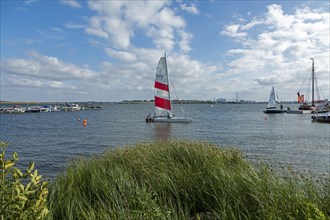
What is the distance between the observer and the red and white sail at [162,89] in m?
42.2

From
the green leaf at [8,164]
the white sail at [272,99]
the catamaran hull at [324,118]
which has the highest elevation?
the white sail at [272,99]

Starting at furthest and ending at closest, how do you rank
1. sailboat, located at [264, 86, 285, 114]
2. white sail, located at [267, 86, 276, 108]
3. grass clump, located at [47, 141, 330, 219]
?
white sail, located at [267, 86, 276, 108] < sailboat, located at [264, 86, 285, 114] < grass clump, located at [47, 141, 330, 219]

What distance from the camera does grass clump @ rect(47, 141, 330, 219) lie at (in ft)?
12.2

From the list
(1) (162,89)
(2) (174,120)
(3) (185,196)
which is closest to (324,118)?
(2) (174,120)

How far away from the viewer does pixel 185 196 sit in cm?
492

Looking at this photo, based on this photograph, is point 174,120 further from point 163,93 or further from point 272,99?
point 272,99

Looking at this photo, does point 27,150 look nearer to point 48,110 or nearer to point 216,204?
point 216,204

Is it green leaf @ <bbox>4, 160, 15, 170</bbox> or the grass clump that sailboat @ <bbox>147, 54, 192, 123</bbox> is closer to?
the grass clump

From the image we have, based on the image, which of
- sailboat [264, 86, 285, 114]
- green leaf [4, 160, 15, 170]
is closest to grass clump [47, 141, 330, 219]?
green leaf [4, 160, 15, 170]

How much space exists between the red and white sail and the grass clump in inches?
1410

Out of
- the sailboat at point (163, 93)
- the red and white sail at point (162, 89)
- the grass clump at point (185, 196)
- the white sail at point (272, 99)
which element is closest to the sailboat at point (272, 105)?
the white sail at point (272, 99)

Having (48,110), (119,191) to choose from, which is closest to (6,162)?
(119,191)

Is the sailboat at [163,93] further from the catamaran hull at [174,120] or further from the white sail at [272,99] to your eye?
the white sail at [272,99]

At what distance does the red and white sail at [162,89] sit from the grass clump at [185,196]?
117ft
